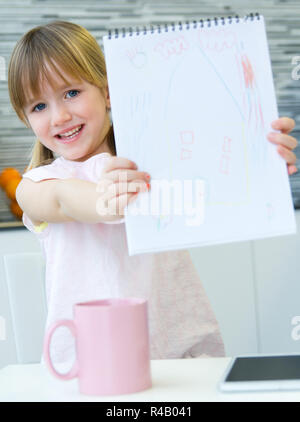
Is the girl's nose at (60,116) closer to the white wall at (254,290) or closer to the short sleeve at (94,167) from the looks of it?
the short sleeve at (94,167)

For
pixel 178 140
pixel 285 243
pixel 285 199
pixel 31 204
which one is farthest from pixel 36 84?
pixel 285 243

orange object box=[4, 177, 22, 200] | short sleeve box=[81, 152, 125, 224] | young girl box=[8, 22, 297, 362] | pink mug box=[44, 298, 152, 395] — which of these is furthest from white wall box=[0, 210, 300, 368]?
pink mug box=[44, 298, 152, 395]

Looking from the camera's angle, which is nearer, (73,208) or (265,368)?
(265,368)

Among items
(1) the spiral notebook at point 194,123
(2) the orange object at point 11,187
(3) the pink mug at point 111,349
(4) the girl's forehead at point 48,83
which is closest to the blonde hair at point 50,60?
(4) the girl's forehead at point 48,83

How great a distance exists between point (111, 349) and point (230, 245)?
0.87 meters

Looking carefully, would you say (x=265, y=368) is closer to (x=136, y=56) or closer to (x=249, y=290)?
(x=136, y=56)

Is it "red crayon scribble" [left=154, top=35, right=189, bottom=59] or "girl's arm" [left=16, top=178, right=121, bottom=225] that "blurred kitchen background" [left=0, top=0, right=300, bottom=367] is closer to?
"girl's arm" [left=16, top=178, right=121, bottom=225]

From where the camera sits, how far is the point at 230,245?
4.61 ft

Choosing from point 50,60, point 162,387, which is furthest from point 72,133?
point 162,387

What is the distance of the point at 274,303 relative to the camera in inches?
57.3

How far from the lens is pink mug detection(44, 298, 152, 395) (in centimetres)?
57

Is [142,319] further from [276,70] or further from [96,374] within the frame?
[276,70]

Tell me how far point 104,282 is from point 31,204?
0.16 m
